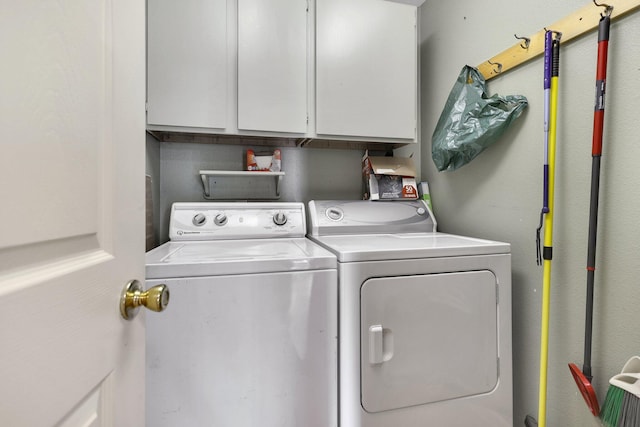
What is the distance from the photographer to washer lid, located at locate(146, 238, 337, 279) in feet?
3.18

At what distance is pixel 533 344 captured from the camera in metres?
1.28

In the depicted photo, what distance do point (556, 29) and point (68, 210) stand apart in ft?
5.46

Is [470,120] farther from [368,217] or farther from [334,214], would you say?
[334,214]

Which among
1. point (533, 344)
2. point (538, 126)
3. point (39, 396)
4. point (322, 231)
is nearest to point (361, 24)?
point (538, 126)

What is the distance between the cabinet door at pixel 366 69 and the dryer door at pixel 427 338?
3.16 feet

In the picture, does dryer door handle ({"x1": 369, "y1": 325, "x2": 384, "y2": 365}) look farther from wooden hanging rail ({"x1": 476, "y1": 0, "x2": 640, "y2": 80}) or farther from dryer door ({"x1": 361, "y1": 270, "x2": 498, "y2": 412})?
wooden hanging rail ({"x1": 476, "y1": 0, "x2": 640, "y2": 80})

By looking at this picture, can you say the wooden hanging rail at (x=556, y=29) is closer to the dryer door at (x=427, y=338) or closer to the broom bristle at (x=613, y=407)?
the dryer door at (x=427, y=338)

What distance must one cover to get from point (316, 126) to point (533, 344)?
147 centimetres

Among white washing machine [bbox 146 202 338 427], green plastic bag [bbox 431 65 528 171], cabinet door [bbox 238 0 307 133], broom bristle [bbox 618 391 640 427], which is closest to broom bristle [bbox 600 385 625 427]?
broom bristle [bbox 618 391 640 427]

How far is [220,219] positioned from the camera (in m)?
1.61

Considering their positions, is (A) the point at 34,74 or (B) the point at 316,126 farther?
(B) the point at 316,126

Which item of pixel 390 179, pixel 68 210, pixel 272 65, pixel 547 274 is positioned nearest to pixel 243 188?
pixel 272 65

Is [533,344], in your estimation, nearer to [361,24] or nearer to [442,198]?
[442,198]

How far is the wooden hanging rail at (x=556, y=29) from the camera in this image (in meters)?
0.96
